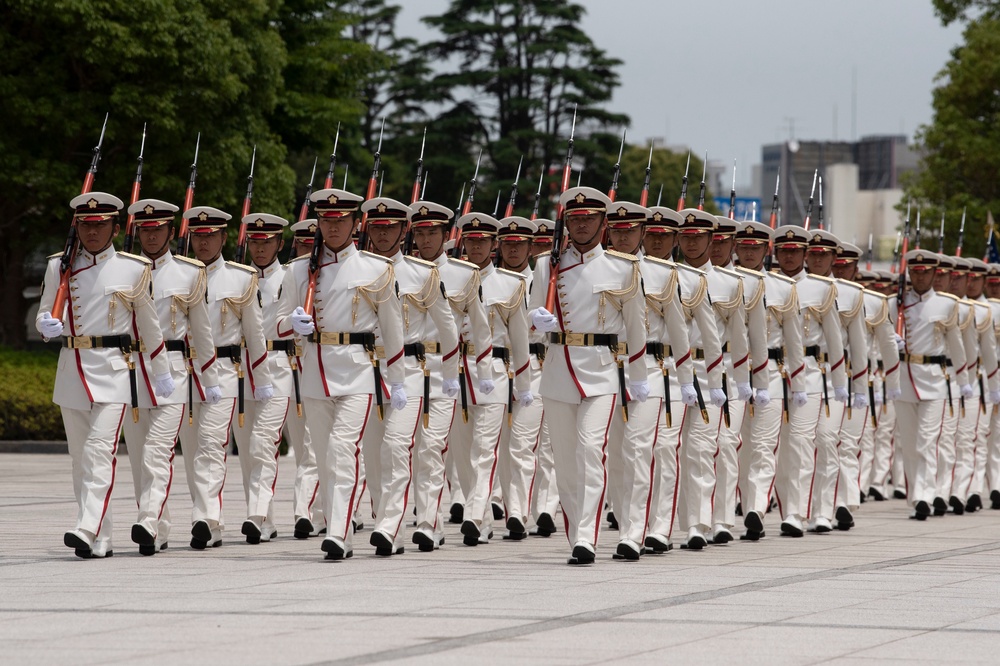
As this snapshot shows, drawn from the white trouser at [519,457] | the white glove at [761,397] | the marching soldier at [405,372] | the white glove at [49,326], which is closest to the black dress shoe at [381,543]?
the marching soldier at [405,372]

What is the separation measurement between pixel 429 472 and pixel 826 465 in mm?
3571

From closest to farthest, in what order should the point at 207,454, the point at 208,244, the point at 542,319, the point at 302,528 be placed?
1. the point at 542,319
2. the point at 207,454
3. the point at 302,528
4. the point at 208,244

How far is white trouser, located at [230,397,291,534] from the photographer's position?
13164 mm

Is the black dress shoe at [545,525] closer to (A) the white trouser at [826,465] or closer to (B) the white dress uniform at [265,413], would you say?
(B) the white dress uniform at [265,413]

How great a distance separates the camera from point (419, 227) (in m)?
13.8

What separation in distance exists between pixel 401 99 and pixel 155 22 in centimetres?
2542

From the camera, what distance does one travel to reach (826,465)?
14.6 metres

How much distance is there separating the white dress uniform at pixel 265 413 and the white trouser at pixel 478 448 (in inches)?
48.0

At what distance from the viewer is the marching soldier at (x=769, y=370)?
549 inches

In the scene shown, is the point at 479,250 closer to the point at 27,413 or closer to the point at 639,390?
the point at 639,390

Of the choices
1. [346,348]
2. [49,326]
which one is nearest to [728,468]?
[346,348]

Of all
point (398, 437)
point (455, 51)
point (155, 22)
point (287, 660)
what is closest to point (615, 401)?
point (398, 437)

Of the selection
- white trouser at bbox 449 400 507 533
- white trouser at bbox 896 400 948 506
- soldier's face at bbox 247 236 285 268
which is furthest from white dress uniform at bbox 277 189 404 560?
white trouser at bbox 896 400 948 506

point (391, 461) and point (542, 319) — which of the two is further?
point (391, 461)
